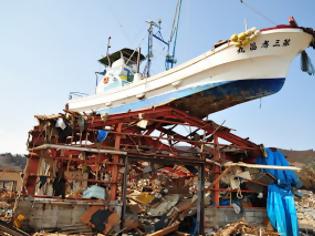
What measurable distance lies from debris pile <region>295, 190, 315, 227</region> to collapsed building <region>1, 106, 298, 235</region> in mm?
3962

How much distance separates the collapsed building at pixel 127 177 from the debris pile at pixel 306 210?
3962mm

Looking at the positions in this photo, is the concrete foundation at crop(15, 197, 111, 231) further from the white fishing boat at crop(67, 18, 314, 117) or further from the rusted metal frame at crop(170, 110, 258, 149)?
the rusted metal frame at crop(170, 110, 258, 149)

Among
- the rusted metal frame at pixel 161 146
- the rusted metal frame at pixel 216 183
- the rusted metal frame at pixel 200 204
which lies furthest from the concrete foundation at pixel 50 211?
the rusted metal frame at pixel 216 183

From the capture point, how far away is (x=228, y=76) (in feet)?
45.4

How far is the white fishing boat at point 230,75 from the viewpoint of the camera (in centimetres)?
1295

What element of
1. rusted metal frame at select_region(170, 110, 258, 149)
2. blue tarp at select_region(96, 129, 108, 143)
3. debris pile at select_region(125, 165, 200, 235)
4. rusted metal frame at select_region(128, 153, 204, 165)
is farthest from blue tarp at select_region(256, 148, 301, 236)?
blue tarp at select_region(96, 129, 108, 143)

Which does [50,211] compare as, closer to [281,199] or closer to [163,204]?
[163,204]

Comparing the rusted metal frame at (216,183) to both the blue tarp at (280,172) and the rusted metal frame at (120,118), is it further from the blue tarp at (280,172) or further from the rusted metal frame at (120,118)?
the rusted metal frame at (120,118)

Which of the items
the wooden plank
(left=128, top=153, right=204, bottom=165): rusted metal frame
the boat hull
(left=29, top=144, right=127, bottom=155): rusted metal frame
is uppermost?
the boat hull

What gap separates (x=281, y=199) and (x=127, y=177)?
681 centimetres

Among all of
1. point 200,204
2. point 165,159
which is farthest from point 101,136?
point 200,204

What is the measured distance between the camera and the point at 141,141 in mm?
14250

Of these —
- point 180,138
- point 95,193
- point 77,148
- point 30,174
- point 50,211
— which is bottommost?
point 50,211

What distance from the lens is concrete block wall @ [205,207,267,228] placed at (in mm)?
12422
